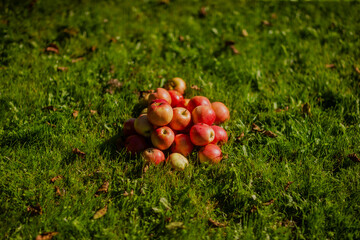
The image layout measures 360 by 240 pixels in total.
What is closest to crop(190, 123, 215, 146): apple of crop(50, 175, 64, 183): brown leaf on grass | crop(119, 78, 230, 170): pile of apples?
crop(119, 78, 230, 170): pile of apples

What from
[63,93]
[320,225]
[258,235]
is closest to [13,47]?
[63,93]

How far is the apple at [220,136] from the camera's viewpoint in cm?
330

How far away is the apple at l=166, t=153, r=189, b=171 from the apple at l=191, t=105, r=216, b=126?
1.47 ft

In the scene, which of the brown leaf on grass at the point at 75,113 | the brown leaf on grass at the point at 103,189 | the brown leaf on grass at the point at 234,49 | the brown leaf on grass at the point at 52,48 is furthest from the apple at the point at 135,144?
the brown leaf on grass at the point at 234,49

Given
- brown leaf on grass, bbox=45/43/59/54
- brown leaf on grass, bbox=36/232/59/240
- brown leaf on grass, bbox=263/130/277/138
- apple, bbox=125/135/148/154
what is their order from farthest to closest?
brown leaf on grass, bbox=45/43/59/54 < brown leaf on grass, bbox=263/130/277/138 < apple, bbox=125/135/148/154 < brown leaf on grass, bbox=36/232/59/240

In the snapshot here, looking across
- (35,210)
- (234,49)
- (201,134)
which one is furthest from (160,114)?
(234,49)

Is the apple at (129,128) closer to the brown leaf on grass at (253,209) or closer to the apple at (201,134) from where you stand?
the apple at (201,134)

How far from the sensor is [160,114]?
3.05 metres

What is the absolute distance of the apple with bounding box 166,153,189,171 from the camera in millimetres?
3029

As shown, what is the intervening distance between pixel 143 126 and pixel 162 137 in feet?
0.90

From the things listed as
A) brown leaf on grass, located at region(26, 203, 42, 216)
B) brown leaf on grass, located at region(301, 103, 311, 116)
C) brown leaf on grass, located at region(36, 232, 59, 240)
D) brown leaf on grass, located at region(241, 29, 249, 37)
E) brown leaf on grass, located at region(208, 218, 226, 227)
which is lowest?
brown leaf on grass, located at region(208, 218, 226, 227)

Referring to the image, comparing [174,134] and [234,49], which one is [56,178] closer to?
[174,134]

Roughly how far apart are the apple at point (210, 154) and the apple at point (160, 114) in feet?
1.55

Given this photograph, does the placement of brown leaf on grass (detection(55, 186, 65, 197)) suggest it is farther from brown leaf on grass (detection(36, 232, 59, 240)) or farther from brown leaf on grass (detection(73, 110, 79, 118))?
brown leaf on grass (detection(73, 110, 79, 118))
